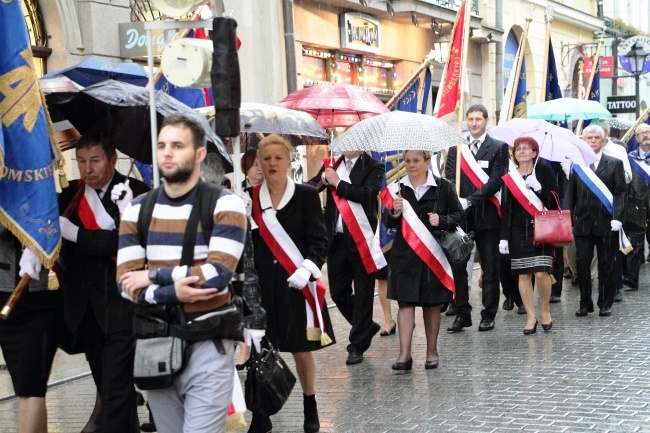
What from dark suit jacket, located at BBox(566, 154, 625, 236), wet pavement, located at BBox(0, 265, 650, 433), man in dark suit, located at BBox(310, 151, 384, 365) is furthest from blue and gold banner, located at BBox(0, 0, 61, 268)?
dark suit jacket, located at BBox(566, 154, 625, 236)

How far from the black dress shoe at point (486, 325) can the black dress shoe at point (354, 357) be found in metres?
2.05

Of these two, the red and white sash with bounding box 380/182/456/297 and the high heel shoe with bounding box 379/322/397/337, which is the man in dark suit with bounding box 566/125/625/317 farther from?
the red and white sash with bounding box 380/182/456/297

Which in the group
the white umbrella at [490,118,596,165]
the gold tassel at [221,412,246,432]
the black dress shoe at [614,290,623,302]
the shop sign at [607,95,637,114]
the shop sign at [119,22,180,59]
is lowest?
the black dress shoe at [614,290,623,302]

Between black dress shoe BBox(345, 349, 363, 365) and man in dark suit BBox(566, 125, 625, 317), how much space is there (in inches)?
133

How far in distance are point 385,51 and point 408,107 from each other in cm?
1180

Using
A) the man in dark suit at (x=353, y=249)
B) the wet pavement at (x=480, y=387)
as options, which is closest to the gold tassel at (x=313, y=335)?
the wet pavement at (x=480, y=387)

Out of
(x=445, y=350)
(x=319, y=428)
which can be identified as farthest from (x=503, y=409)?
(x=445, y=350)

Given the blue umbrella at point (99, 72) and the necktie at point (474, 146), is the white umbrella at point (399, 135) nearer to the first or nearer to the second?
the blue umbrella at point (99, 72)

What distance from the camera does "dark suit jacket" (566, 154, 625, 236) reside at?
12.3 metres

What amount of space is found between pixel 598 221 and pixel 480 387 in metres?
4.34

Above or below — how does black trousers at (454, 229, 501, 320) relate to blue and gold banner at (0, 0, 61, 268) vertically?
below

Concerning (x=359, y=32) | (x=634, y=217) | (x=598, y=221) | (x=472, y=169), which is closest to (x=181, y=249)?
(x=472, y=169)

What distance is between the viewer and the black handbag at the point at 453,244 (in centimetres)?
927

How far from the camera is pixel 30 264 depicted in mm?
5988
